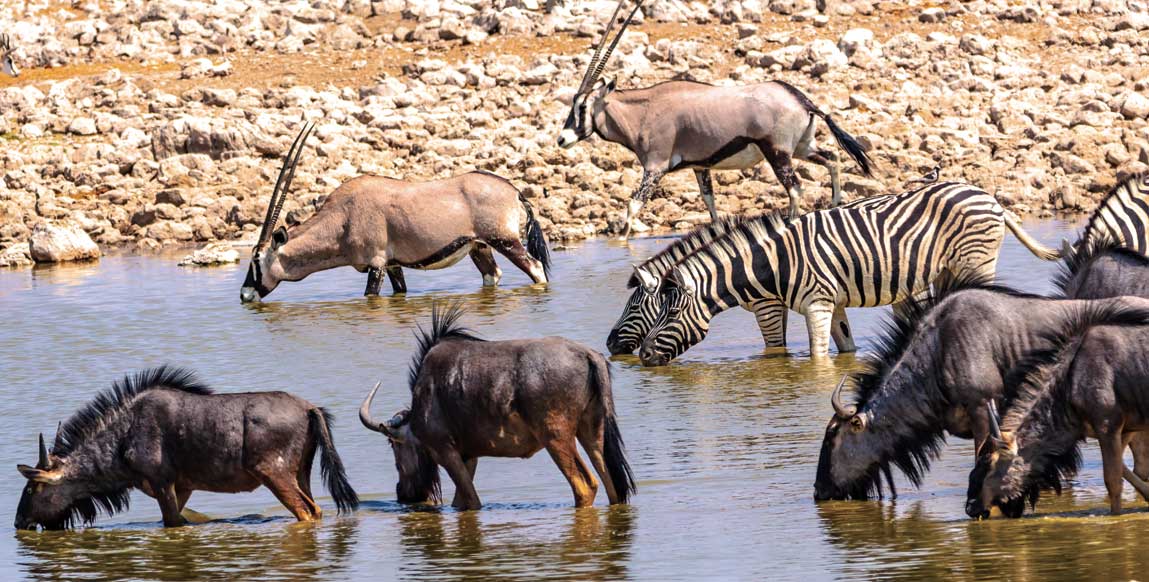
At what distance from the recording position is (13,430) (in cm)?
1270

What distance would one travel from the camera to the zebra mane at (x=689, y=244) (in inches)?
570

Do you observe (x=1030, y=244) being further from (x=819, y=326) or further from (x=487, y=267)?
(x=487, y=267)

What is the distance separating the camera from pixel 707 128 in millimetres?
20922

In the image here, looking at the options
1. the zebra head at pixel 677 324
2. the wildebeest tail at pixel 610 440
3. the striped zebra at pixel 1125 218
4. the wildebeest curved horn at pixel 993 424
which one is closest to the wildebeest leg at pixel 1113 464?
the wildebeest curved horn at pixel 993 424

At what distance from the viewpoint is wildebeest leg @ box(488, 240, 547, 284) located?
19.4 m

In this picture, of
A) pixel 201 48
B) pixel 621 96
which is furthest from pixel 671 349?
pixel 201 48

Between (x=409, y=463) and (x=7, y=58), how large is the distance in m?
24.5

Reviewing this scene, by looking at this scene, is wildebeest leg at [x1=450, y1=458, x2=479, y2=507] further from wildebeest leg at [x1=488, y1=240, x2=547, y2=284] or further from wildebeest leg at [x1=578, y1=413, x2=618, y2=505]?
wildebeest leg at [x1=488, y1=240, x2=547, y2=284]

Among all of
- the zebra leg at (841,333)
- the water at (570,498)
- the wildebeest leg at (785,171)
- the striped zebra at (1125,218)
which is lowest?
the water at (570,498)

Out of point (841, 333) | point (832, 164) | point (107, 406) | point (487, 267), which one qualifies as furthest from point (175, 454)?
point (832, 164)

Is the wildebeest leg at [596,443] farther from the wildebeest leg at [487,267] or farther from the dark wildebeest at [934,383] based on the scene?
the wildebeest leg at [487,267]

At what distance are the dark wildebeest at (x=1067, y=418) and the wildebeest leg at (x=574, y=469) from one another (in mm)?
1886

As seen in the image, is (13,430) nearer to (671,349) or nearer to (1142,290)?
(671,349)

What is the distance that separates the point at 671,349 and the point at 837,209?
164cm
